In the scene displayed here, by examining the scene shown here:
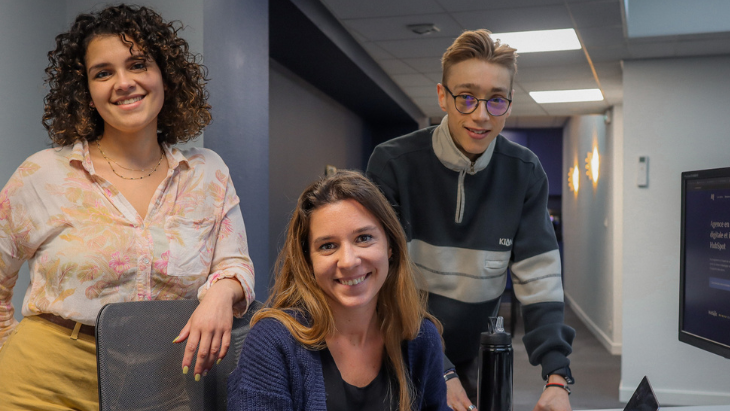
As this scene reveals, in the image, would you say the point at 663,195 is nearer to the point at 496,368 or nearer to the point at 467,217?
the point at 467,217

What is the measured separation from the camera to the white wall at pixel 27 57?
2.26 metres

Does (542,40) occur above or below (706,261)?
above

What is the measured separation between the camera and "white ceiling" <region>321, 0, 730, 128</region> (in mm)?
4262

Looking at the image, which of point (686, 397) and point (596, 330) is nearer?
point (686, 397)

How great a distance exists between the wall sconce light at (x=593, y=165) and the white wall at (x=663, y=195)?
9.34ft

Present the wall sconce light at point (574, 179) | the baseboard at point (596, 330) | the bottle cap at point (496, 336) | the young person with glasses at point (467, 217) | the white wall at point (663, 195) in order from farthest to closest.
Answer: the wall sconce light at point (574, 179) < the baseboard at point (596, 330) < the white wall at point (663, 195) < the young person with glasses at point (467, 217) < the bottle cap at point (496, 336)

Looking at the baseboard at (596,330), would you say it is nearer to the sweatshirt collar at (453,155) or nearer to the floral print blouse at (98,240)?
the sweatshirt collar at (453,155)

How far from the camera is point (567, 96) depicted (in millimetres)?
7180

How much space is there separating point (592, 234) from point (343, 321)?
7.65m

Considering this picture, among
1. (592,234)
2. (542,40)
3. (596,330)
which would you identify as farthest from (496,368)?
(592,234)

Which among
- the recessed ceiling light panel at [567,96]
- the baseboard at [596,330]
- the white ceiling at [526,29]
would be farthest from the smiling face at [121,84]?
the baseboard at [596,330]

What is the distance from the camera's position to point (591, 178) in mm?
8344

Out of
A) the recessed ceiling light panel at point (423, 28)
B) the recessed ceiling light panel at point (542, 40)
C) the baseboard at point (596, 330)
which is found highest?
the recessed ceiling light panel at point (423, 28)

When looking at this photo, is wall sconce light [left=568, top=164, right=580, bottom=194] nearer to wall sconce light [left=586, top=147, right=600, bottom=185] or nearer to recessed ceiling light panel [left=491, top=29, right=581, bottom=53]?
wall sconce light [left=586, top=147, right=600, bottom=185]
